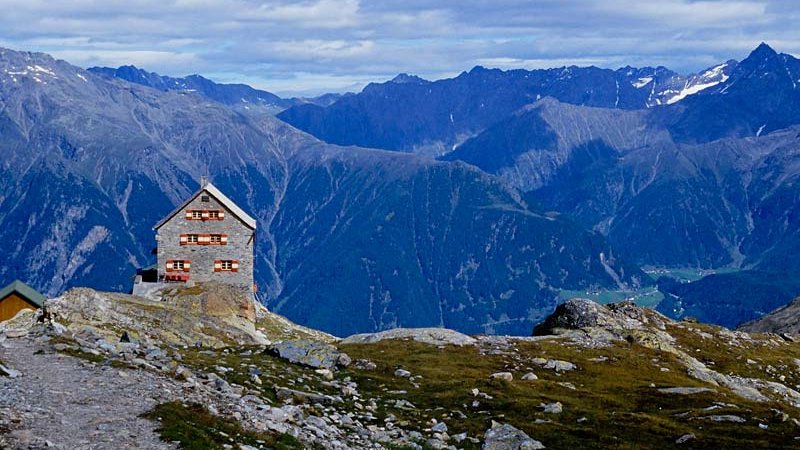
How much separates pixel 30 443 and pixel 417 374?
122ft

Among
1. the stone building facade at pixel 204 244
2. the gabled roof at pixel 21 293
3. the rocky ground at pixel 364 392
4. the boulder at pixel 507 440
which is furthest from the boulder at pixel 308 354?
the stone building facade at pixel 204 244

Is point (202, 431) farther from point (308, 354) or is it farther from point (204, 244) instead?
point (204, 244)

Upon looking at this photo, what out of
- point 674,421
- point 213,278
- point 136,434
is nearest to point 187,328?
point 213,278

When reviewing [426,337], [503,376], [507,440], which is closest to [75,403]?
[507,440]

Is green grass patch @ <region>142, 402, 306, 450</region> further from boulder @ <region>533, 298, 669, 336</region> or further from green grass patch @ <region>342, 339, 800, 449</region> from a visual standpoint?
boulder @ <region>533, 298, 669, 336</region>

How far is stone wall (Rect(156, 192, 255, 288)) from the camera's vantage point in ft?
435

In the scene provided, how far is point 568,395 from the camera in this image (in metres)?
66.8

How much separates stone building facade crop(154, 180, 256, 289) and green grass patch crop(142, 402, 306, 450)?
89798 millimetres

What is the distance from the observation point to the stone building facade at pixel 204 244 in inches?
5217

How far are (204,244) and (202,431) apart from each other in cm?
9438

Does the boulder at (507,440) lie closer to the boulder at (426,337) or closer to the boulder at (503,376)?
the boulder at (503,376)

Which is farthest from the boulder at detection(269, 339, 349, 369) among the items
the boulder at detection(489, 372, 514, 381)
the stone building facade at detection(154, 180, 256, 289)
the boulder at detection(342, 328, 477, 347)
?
the stone building facade at detection(154, 180, 256, 289)

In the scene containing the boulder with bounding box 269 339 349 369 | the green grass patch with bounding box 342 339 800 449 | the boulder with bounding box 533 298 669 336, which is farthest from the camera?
the boulder with bounding box 533 298 669 336

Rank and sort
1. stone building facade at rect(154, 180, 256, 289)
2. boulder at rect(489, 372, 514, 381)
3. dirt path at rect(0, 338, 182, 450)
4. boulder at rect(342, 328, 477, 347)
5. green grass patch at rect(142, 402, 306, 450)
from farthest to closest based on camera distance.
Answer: stone building facade at rect(154, 180, 256, 289) → boulder at rect(342, 328, 477, 347) → boulder at rect(489, 372, 514, 381) → green grass patch at rect(142, 402, 306, 450) → dirt path at rect(0, 338, 182, 450)
